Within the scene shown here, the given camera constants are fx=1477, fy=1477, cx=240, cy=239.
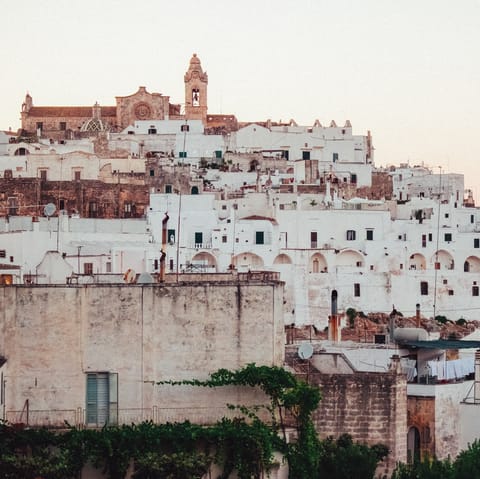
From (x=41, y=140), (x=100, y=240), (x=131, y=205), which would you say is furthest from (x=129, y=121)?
(x=100, y=240)

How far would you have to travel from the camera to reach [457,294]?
56062 mm

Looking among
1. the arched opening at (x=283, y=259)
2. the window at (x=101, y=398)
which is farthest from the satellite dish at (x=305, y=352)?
the arched opening at (x=283, y=259)

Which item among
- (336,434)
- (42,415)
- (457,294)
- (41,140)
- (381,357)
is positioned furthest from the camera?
(41,140)

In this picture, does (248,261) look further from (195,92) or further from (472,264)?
(195,92)

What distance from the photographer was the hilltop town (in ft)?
70.0

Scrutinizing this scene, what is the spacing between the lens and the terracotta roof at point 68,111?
75562 millimetres

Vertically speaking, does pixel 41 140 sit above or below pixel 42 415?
above

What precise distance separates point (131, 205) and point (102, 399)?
3749 cm

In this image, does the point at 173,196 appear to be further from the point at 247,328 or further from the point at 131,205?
the point at 247,328

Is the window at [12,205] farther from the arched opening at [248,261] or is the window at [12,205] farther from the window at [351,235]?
the window at [351,235]

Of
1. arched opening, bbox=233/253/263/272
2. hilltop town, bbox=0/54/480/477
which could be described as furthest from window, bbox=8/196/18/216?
arched opening, bbox=233/253/263/272

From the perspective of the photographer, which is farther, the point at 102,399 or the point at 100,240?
the point at 100,240

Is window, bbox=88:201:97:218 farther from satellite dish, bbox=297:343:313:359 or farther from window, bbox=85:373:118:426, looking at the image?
window, bbox=85:373:118:426

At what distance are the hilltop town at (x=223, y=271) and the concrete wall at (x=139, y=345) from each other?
3cm
